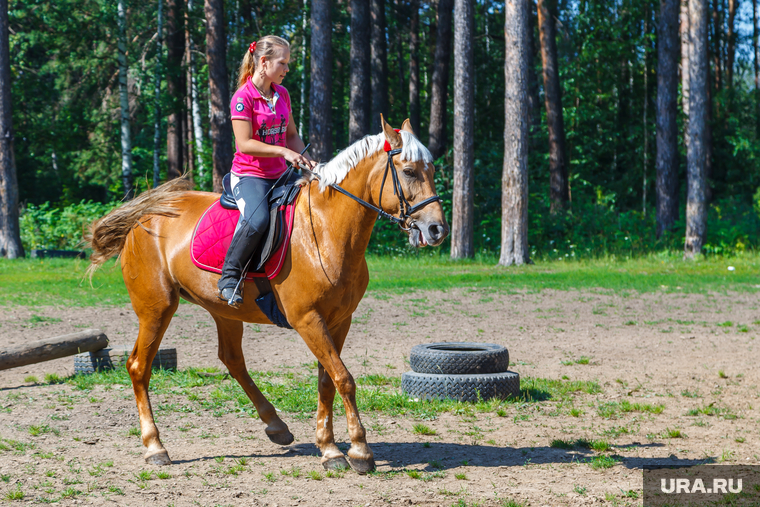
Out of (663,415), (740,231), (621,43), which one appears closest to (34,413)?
(663,415)

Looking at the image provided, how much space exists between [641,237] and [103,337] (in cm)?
1920

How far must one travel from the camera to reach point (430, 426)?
6.54 meters

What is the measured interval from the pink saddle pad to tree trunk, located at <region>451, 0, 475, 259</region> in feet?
53.9

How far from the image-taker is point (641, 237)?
77.5 feet

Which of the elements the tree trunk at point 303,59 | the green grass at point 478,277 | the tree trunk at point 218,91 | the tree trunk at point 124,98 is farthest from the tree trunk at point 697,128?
the tree trunk at point 124,98

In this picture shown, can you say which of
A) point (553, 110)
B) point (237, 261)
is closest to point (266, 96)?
point (237, 261)

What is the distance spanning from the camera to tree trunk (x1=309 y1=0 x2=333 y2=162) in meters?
22.4

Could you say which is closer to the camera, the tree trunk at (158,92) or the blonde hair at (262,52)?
the blonde hair at (262,52)

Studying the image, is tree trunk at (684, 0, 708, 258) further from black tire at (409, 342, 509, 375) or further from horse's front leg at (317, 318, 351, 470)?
horse's front leg at (317, 318, 351, 470)

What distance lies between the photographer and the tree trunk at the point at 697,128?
68.2 feet

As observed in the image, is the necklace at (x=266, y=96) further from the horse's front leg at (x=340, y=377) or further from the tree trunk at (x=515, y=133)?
the tree trunk at (x=515, y=133)

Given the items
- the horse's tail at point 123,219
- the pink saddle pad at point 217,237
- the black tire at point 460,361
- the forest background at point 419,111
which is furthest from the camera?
the forest background at point 419,111

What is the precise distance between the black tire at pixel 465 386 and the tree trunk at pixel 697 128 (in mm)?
15866

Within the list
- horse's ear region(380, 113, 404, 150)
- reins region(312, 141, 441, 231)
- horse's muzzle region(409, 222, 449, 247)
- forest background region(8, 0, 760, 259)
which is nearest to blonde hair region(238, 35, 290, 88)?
horse's ear region(380, 113, 404, 150)
